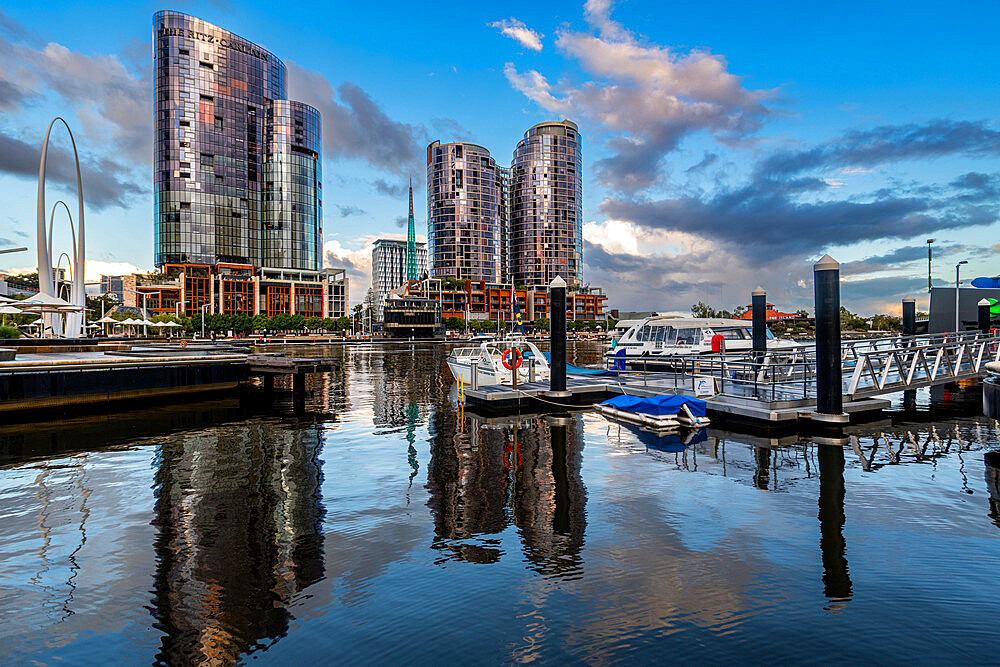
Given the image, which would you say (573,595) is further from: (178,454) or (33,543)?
(178,454)

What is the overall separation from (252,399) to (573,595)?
2724 cm

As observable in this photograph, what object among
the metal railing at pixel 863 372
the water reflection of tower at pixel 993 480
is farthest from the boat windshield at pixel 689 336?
the water reflection of tower at pixel 993 480

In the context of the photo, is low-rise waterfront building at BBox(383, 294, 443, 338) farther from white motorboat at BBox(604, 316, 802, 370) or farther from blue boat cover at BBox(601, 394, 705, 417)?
blue boat cover at BBox(601, 394, 705, 417)

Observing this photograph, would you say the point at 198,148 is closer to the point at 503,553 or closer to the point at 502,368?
the point at 502,368

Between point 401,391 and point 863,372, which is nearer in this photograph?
point 863,372

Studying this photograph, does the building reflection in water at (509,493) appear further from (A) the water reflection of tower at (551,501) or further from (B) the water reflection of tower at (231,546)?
(B) the water reflection of tower at (231,546)

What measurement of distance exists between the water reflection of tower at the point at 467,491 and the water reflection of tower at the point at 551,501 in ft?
1.66

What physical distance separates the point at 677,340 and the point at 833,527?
106 feet

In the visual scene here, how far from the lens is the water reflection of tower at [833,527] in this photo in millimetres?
7473

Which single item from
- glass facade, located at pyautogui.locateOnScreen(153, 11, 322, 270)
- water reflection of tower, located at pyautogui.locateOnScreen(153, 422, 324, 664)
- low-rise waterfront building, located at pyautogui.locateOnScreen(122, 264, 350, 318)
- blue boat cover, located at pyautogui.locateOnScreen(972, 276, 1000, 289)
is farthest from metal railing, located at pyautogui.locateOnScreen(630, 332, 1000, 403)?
glass facade, located at pyautogui.locateOnScreen(153, 11, 322, 270)

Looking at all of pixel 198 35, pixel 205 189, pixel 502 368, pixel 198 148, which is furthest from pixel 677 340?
pixel 198 35

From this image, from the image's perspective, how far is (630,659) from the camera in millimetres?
5887

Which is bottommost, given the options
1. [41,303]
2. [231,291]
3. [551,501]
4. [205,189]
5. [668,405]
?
[551,501]

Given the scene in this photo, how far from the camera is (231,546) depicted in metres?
9.09
